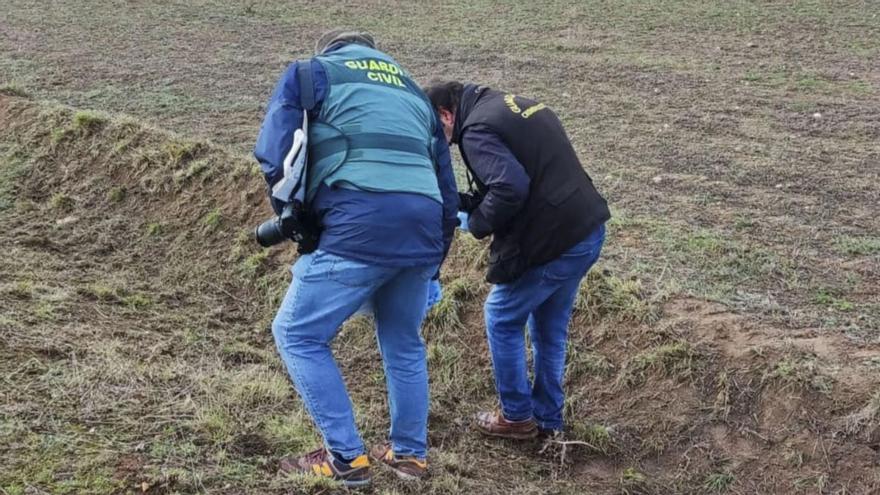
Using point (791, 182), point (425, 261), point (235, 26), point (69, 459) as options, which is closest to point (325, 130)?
point (425, 261)

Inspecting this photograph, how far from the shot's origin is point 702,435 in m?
4.38

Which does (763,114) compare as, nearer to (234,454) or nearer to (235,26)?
(234,454)

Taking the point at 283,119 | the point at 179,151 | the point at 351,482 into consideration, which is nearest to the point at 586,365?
the point at 351,482

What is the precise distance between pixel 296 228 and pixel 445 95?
3.31 ft

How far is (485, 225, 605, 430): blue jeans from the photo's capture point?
153 inches

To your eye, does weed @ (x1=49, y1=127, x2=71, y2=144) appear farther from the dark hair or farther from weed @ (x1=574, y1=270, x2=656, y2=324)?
the dark hair

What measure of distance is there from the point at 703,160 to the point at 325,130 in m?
5.28

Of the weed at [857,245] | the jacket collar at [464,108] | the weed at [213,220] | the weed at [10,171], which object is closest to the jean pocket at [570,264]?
the jacket collar at [464,108]

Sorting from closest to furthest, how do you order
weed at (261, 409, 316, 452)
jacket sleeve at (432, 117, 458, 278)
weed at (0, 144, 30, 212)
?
jacket sleeve at (432, 117, 458, 278) → weed at (261, 409, 316, 452) → weed at (0, 144, 30, 212)

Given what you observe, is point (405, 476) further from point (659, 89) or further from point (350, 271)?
point (659, 89)

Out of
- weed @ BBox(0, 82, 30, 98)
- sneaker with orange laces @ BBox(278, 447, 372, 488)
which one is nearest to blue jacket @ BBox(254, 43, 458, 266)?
sneaker with orange laces @ BBox(278, 447, 372, 488)

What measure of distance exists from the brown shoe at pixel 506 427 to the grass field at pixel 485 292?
7cm

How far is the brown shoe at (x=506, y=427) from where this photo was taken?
14.1ft

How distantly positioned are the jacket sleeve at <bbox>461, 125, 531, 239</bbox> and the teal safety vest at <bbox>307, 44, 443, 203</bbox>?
18.5 inches
